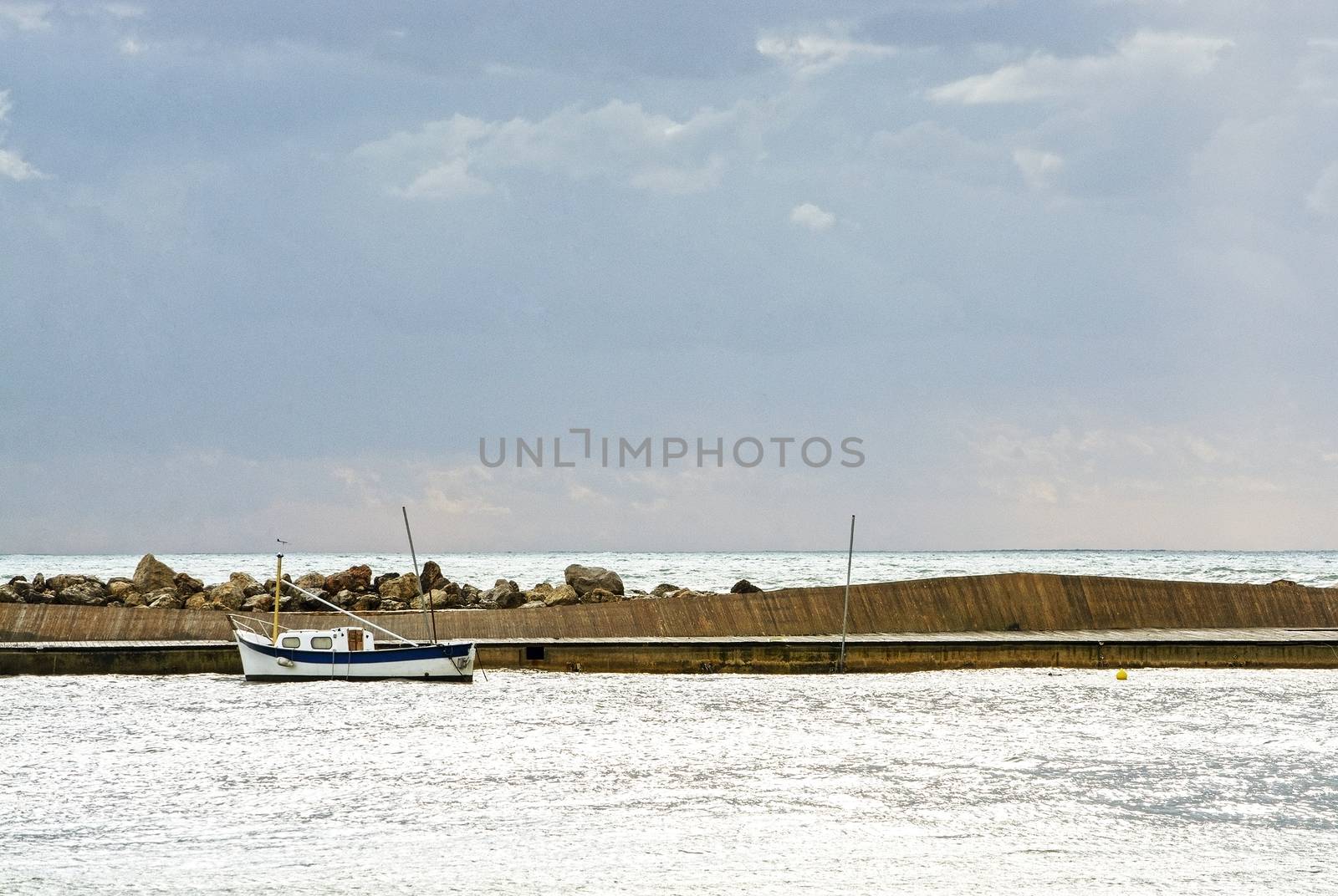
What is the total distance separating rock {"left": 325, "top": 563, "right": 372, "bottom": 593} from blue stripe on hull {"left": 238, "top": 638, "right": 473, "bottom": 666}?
16.7 meters

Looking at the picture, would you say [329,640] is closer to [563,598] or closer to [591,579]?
[563,598]

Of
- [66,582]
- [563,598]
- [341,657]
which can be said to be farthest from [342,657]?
[66,582]

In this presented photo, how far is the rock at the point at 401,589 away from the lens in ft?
148

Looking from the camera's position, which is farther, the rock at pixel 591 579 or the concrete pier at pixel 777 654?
the rock at pixel 591 579

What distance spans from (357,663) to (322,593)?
1708 cm

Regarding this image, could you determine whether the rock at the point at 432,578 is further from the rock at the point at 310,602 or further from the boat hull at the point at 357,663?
Answer: the boat hull at the point at 357,663

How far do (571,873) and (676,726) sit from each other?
402 inches

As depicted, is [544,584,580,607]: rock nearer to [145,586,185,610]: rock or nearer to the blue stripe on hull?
[145,586,185,610]: rock

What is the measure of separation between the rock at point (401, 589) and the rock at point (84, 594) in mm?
8555

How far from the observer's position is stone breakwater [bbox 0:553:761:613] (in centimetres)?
4128

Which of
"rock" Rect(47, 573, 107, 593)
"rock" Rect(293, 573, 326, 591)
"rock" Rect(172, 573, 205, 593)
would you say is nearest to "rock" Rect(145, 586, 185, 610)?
"rock" Rect(172, 573, 205, 593)

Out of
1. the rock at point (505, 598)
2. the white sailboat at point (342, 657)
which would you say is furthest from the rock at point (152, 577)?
the white sailboat at point (342, 657)

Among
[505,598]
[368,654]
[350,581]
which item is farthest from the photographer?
[350,581]

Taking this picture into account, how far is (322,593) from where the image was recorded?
46.5 metres
